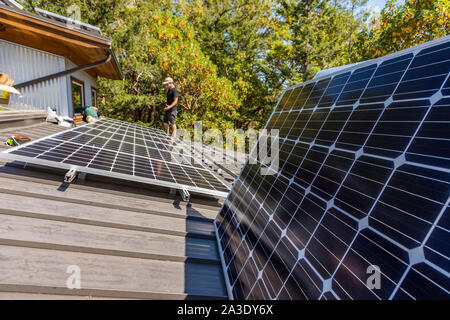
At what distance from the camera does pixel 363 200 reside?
1.48m

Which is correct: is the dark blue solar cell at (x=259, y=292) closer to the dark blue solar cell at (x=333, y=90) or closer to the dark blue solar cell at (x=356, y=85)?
the dark blue solar cell at (x=356, y=85)

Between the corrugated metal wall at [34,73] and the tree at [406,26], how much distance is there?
827 inches

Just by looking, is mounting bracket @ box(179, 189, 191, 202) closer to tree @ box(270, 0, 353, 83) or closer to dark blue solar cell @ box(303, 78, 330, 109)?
dark blue solar cell @ box(303, 78, 330, 109)

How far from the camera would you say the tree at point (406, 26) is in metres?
13.3

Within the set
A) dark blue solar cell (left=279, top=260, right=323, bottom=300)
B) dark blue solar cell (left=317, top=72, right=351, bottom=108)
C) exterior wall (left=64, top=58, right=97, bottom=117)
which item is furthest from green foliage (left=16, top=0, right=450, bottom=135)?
dark blue solar cell (left=279, top=260, right=323, bottom=300)

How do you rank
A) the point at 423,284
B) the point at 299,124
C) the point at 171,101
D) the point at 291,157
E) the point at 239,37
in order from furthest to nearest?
the point at 239,37, the point at 171,101, the point at 299,124, the point at 291,157, the point at 423,284

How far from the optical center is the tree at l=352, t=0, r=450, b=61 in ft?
43.6

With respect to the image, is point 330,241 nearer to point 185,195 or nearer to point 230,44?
point 185,195

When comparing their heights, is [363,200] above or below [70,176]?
above

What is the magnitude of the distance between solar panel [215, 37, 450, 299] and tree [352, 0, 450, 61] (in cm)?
1781

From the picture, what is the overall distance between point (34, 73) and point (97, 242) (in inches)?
414

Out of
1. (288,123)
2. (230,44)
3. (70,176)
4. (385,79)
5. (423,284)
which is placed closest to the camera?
(423,284)

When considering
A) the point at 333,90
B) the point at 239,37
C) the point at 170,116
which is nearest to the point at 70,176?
the point at 333,90

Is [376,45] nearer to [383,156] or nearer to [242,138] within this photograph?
[242,138]
